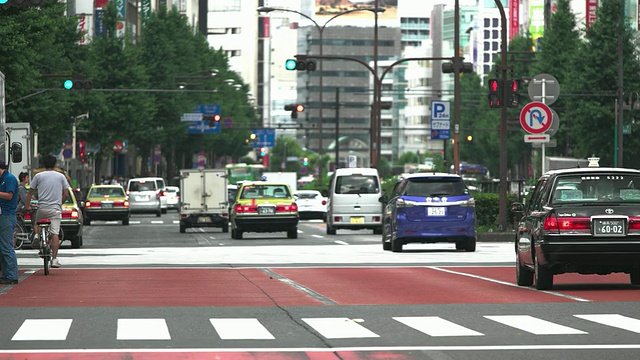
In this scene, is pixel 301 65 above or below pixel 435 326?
above

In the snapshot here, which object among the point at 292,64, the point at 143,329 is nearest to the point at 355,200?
the point at 292,64

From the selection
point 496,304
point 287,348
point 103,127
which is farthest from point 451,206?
A: point 103,127

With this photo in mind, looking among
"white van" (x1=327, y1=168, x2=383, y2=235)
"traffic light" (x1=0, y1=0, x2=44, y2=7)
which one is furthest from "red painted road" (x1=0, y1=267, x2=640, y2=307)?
"white van" (x1=327, y1=168, x2=383, y2=235)

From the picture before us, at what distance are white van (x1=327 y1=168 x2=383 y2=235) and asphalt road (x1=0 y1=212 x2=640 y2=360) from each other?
17646mm

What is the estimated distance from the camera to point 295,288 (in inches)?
805

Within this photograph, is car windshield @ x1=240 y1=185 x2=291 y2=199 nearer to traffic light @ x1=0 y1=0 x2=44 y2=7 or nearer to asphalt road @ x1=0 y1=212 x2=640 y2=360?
asphalt road @ x1=0 y1=212 x2=640 y2=360

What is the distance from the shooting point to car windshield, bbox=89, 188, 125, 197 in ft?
203

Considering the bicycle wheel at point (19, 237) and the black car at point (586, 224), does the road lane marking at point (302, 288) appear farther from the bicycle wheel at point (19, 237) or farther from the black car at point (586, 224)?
the bicycle wheel at point (19, 237)

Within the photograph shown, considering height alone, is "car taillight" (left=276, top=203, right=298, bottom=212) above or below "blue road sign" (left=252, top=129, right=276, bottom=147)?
below

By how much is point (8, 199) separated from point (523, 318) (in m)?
8.61

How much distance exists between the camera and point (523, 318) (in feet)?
50.1

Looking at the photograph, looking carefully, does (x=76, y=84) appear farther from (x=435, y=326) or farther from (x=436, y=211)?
(x=435, y=326)

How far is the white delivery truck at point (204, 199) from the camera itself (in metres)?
52.8

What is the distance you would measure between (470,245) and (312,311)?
17.5 m
